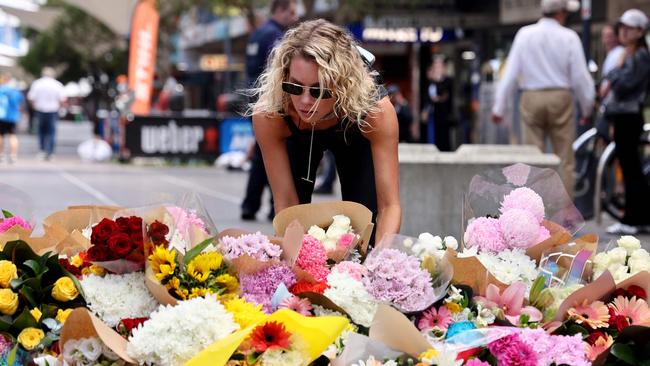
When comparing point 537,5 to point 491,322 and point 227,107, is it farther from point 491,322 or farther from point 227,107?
point 491,322

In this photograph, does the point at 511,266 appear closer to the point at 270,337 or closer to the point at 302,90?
the point at 270,337

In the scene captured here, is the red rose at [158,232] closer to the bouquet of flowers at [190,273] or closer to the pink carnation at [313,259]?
the bouquet of flowers at [190,273]

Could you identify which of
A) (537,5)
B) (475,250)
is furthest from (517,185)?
(537,5)

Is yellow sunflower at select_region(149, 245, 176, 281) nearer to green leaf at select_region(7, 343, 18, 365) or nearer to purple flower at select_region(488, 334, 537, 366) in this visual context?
green leaf at select_region(7, 343, 18, 365)

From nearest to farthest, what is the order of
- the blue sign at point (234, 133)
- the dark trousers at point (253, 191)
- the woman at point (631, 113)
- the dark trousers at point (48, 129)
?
1. the woman at point (631, 113)
2. the dark trousers at point (253, 191)
3. the blue sign at point (234, 133)
4. the dark trousers at point (48, 129)

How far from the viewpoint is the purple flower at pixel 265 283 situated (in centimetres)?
356

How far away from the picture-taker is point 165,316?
10.6 ft

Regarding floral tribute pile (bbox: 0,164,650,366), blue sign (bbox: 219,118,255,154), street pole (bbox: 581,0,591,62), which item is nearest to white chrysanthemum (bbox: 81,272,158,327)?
floral tribute pile (bbox: 0,164,650,366)

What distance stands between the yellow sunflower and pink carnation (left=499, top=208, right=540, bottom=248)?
3.61 feet

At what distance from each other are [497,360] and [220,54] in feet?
213

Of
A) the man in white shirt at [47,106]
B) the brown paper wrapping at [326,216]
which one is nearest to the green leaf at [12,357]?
the brown paper wrapping at [326,216]

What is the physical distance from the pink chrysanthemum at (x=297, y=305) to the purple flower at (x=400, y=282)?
7.2 inches

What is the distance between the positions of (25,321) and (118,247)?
0.36m

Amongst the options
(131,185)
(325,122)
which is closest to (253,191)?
(131,185)
